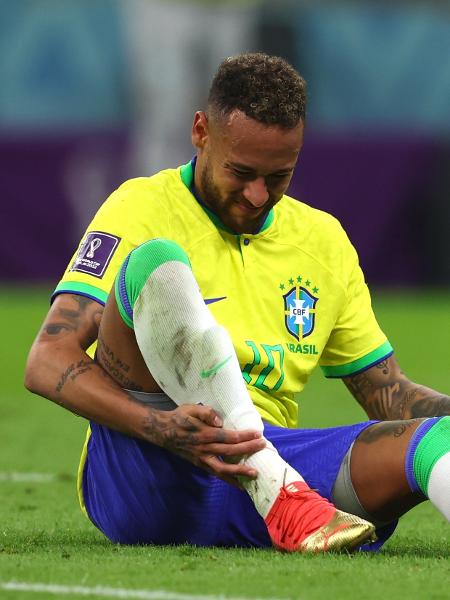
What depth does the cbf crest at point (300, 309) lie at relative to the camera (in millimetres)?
4293

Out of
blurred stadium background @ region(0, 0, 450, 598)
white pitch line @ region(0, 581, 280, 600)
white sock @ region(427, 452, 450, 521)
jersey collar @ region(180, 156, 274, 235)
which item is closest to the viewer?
white pitch line @ region(0, 581, 280, 600)

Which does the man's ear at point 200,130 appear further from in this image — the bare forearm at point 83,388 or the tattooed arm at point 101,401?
the bare forearm at point 83,388

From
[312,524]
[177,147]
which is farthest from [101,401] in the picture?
[177,147]

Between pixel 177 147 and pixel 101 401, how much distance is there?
14231 mm

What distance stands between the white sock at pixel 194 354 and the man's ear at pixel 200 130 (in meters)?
0.61

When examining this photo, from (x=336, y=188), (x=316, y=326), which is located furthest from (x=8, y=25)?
(x=316, y=326)

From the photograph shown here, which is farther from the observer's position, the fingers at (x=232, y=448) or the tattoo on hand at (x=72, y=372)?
the tattoo on hand at (x=72, y=372)

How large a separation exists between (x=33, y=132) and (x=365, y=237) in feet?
13.3

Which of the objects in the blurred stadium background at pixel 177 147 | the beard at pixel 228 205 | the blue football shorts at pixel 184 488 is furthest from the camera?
the blurred stadium background at pixel 177 147

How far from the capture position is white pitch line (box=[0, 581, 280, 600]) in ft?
10.5

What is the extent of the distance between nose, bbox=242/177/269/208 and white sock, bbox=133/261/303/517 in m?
0.42

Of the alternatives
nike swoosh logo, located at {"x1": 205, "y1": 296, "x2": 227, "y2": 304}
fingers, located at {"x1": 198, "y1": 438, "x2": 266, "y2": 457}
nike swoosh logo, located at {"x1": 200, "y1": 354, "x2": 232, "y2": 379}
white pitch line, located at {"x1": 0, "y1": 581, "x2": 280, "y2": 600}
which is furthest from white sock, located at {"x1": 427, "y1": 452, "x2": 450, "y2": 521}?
nike swoosh logo, located at {"x1": 205, "y1": 296, "x2": 227, "y2": 304}

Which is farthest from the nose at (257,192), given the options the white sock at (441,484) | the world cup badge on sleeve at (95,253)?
the white sock at (441,484)

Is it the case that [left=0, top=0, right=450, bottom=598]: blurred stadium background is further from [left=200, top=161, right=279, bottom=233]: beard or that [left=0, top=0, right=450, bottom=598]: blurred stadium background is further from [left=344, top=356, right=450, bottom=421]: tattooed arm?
[left=200, top=161, right=279, bottom=233]: beard
